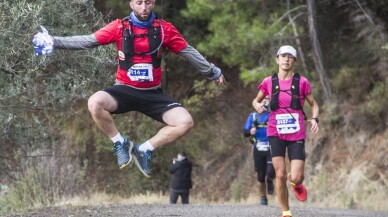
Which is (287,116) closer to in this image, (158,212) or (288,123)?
(288,123)

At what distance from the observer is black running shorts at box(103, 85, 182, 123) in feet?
30.7

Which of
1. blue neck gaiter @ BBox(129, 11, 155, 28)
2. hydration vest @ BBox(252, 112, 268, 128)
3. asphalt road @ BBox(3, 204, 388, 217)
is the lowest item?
asphalt road @ BBox(3, 204, 388, 217)

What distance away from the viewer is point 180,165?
2130cm

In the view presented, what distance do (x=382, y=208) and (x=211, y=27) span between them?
770cm

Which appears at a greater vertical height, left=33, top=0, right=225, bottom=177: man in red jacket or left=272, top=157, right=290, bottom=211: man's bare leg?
left=33, top=0, right=225, bottom=177: man in red jacket

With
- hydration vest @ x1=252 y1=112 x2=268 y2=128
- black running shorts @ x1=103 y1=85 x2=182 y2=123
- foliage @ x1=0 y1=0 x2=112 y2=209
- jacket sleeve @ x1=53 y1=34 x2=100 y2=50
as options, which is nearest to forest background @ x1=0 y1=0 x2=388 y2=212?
foliage @ x1=0 y1=0 x2=112 y2=209

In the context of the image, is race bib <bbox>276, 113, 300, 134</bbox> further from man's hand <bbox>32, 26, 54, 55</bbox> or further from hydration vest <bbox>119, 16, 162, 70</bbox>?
man's hand <bbox>32, 26, 54, 55</bbox>

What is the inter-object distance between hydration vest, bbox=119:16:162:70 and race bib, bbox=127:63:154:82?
5cm

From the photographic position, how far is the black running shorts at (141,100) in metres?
9.34

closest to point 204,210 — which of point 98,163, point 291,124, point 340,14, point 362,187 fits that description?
point 291,124

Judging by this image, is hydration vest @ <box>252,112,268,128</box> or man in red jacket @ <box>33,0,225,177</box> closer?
man in red jacket @ <box>33,0,225,177</box>

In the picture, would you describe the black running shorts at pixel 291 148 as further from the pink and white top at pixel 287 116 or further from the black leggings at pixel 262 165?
the black leggings at pixel 262 165

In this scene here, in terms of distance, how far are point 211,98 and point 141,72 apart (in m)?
21.6

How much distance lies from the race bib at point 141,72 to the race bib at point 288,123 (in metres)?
2.16
